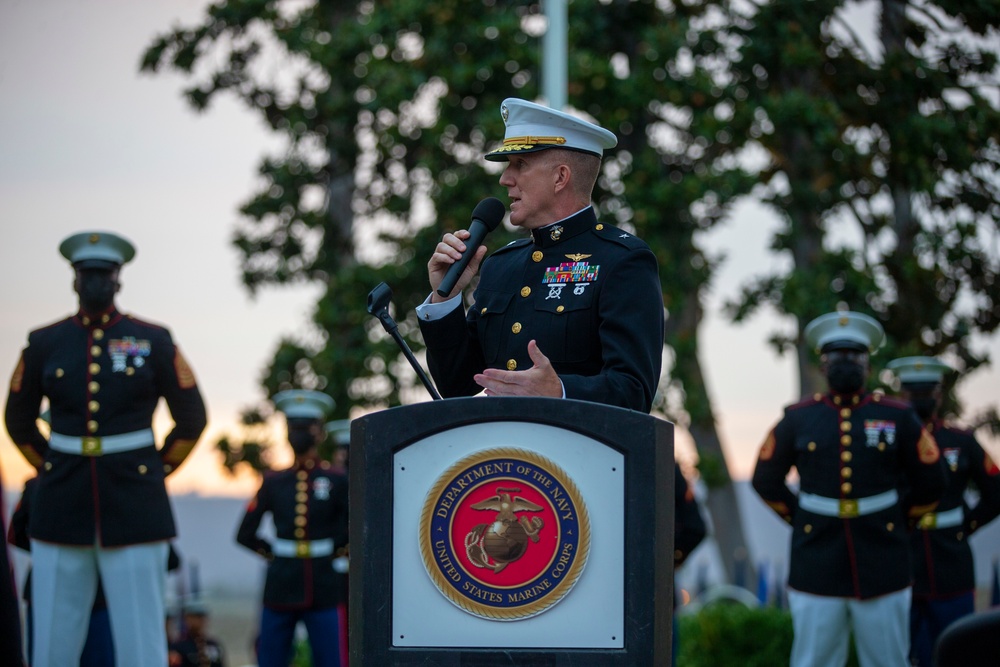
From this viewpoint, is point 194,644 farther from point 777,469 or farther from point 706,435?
point 777,469

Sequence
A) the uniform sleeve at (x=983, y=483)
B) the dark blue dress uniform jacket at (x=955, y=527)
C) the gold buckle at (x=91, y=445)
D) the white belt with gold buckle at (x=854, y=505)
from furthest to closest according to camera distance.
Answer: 1. the uniform sleeve at (x=983, y=483)
2. the dark blue dress uniform jacket at (x=955, y=527)
3. the white belt with gold buckle at (x=854, y=505)
4. the gold buckle at (x=91, y=445)

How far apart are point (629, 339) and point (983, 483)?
21.9ft

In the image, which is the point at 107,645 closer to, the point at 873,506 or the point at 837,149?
the point at 873,506

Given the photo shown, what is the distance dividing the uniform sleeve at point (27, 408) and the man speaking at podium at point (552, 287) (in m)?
3.17

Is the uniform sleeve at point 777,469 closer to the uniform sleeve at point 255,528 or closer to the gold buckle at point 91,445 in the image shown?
the gold buckle at point 91,445

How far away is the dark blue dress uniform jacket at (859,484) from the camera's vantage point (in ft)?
23.0

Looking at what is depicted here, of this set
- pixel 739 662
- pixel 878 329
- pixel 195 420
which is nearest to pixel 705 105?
pixel 739 662

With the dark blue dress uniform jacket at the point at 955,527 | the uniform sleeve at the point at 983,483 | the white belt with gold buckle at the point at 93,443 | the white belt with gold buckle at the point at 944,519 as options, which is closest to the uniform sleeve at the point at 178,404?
the white belt with gold buckle at the point at 93,443

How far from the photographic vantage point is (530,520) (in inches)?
110

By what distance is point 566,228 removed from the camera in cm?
378

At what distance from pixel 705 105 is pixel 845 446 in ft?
21.7

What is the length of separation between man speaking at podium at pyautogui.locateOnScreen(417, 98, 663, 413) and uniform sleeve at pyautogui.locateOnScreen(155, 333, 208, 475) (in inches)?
114

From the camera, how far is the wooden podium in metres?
2.79

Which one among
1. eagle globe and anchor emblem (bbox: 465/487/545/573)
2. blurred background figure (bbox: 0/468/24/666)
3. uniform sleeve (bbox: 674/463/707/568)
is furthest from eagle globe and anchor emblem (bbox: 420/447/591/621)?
uniform sleeve (bbox: 674/463/707/568)
